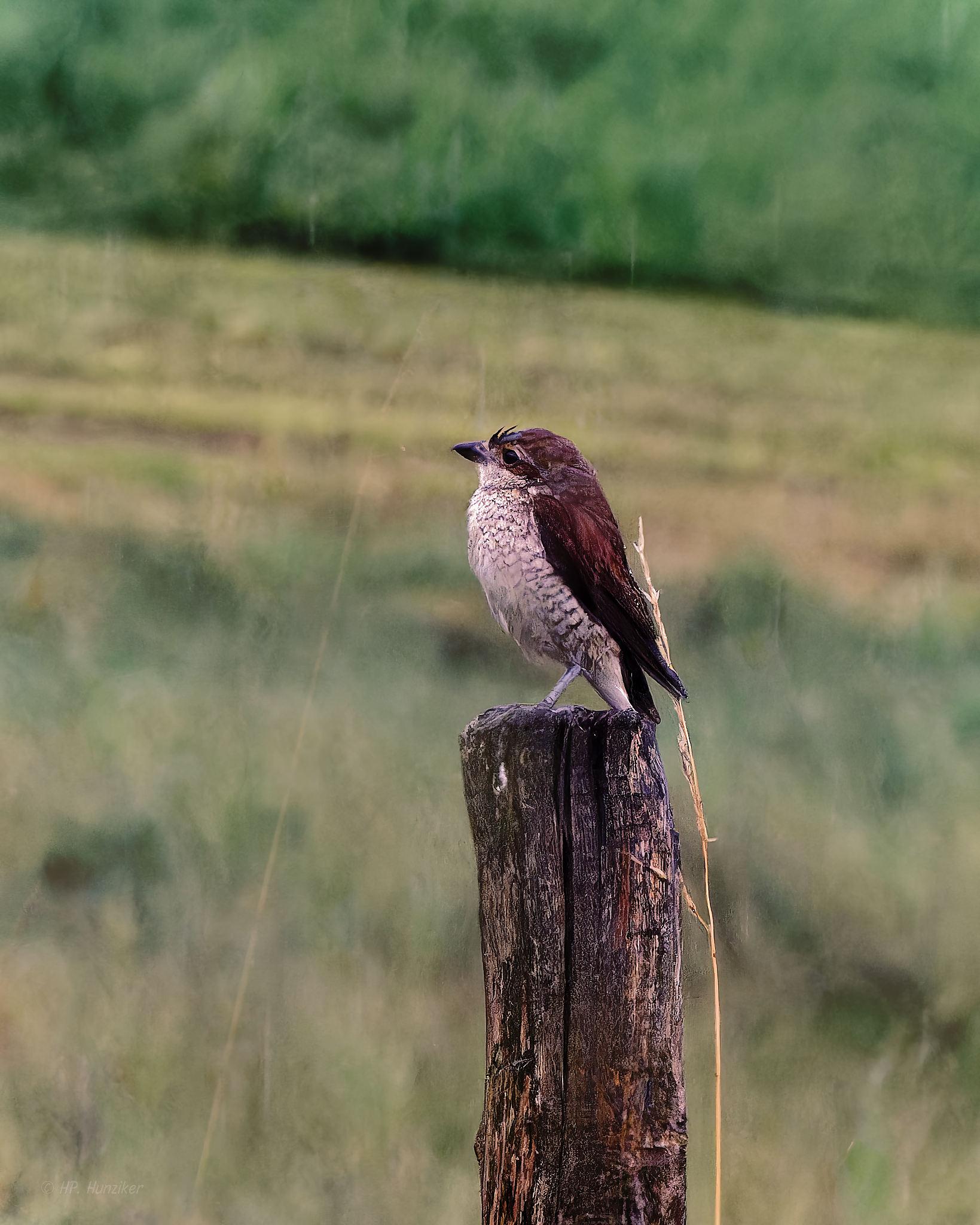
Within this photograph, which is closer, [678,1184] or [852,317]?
[678,1184]

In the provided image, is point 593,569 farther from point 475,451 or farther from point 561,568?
point 475,451

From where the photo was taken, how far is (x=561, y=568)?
2.38 meters

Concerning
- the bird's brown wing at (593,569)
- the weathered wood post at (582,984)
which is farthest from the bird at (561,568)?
the weathered wood post at (582,984)

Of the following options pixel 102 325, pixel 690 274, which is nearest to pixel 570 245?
pixel 690 274

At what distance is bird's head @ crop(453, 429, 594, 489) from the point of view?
2479mm

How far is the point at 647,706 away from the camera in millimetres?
2588

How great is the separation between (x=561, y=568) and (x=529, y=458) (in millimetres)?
304

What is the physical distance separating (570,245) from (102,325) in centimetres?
174

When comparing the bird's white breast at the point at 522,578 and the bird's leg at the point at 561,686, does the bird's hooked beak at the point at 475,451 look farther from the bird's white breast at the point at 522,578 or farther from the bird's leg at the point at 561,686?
the bird's leg at the point at 561,686

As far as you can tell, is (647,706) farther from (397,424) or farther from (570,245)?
(570,245)

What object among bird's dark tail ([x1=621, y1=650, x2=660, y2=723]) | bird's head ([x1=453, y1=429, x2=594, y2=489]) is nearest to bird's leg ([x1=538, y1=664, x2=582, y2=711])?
bird's dark tail ([x1=621, y1=650, x2=660, y2=723])

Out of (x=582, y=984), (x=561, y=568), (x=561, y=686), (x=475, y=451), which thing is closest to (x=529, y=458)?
(x=475, y=451)

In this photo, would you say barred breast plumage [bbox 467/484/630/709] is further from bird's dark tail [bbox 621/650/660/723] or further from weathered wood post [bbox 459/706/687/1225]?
weathered wood post [bbox 459/706/687/1225]

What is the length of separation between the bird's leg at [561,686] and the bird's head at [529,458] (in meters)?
0.45
